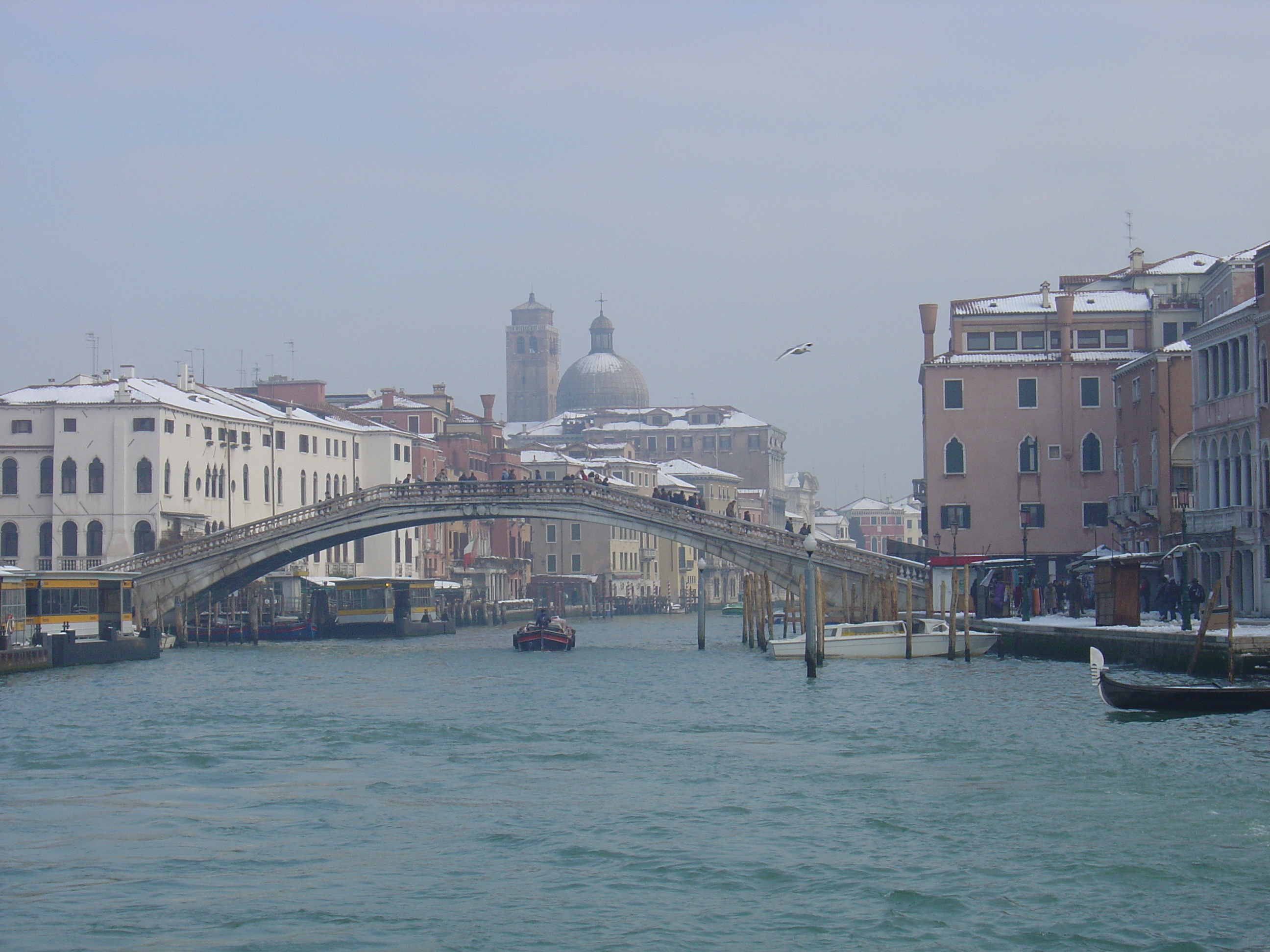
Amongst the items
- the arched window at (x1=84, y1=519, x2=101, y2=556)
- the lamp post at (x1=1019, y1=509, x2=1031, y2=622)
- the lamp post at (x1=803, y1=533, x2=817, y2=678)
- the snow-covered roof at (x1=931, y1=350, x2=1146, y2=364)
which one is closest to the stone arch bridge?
the lamp post at (x1=1019, y1=509, x2=1031, y2=622)

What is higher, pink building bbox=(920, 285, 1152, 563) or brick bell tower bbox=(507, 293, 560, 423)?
brick bell tower bbox=(507, 293, 560, 423)

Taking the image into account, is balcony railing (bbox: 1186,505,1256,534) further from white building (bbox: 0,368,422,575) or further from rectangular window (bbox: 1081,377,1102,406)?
white building (bbox: 0,368,422,575)

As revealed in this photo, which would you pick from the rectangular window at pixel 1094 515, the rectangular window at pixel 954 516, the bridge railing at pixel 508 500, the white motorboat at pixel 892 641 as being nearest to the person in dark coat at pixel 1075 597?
the white motorboat at pixel 892 641

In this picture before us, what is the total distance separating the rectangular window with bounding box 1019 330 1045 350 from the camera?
151 ft

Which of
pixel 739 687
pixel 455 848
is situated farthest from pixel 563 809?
pixel 739 687

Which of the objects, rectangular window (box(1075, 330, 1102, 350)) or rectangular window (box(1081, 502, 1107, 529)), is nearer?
rectangular window (box(1081, 502, 1107, 529))

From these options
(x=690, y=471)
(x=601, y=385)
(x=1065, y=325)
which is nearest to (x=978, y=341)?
(x=1065, y=325)

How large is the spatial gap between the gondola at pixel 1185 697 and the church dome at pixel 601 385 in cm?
11021

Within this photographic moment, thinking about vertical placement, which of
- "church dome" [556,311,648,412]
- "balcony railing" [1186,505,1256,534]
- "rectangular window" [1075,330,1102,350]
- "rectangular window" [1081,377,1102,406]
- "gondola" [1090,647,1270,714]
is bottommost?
"gondola" [1090,647,1270,714]

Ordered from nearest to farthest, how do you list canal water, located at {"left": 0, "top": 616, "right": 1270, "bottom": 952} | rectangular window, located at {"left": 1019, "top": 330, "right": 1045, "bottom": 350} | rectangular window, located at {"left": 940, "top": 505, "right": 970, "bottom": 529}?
canal water, located at {"left": 0, "top": 616, "right": 1270, "bottom": 952}
rectangular window, located at {"left": 940, "top": 505, "right": 970, "bottom": 529}
rectangular window, located at {"left": 1019, "top": 330, "right": 1045, "bottom": 350}

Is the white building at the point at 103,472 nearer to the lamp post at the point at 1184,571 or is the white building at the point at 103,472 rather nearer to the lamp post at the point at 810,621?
the lamp post at the point at 810,621

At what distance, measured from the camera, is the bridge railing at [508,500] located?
40938 mm

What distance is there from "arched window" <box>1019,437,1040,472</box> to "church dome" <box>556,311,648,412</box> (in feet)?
285

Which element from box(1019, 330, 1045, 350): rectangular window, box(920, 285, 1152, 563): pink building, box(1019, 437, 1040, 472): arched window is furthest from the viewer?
box(1019, 330, 1045, 350): rectangular window
